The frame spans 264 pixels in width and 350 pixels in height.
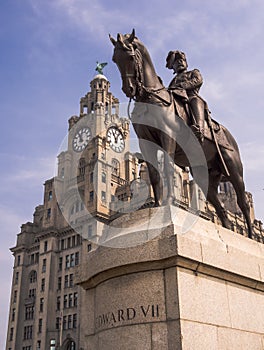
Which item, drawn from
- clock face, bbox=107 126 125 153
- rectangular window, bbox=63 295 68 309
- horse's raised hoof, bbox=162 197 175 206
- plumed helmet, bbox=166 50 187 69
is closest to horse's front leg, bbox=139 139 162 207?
horse's raised hoof, bbox=162 197 175 206

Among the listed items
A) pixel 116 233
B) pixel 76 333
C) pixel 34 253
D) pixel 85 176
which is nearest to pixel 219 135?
pixel 116 233

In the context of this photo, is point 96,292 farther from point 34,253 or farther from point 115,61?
point 34,253

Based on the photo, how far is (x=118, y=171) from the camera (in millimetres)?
79438

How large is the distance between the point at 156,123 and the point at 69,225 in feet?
181

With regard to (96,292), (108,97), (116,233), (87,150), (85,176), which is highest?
(108,97)

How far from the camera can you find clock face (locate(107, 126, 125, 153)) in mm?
80537

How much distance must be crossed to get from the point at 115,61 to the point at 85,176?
67.6 m

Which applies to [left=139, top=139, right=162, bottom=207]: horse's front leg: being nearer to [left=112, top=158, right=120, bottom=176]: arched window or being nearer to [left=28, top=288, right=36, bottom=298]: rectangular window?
[left=112, top=158, right=120, bottom=176]: arched window

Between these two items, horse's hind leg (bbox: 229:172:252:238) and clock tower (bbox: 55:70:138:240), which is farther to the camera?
clock tower (bbox: 55:70:138:240)

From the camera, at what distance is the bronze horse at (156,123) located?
919cm

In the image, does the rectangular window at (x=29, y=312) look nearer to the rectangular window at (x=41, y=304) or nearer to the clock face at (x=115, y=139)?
the rectangular window at (x=41, y=304)

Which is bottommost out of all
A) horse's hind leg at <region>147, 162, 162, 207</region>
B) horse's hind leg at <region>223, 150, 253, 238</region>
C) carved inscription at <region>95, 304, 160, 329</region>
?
carved inscription at <region>95, 304, 160, 329</region>

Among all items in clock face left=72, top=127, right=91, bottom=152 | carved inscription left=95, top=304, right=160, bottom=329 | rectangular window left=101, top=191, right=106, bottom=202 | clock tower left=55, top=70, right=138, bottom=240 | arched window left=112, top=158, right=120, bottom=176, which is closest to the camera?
carved inscription left=95, top=304, right=160, bottom=329

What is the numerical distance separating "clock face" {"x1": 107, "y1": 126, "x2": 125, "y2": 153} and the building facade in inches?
7.7
